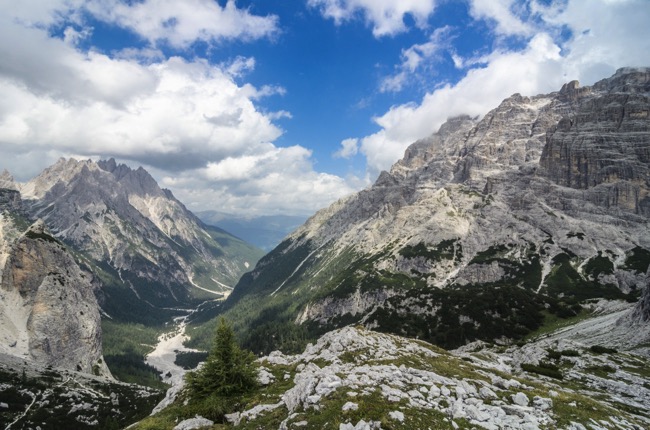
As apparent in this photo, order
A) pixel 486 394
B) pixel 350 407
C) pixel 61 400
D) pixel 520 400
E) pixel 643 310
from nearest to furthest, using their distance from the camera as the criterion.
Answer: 1. pixel 350 407
2. pixel 520 400
3. pixel 486 394
4. pixel 643 310
5. pixel 61 400

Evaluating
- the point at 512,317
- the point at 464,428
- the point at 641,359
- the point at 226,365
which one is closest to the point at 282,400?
the point at 226,365

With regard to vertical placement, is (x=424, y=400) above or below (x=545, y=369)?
above

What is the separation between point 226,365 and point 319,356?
16123 mm

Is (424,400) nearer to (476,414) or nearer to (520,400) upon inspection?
(476,414)

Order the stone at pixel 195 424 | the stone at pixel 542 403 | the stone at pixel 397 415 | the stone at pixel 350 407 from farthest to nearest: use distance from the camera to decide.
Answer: the stone at pixel 195 424 → the stone at pixel 542 403 → the stone at pixel 350 407 → the stone at pixel 397 415

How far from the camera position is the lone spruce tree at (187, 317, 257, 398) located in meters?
42.2

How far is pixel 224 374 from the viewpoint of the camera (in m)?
42.8

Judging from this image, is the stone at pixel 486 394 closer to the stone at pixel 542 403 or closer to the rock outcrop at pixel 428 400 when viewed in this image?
the rock outcrop at pixel 428 400

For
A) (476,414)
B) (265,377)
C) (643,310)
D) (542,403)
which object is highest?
(643,310)

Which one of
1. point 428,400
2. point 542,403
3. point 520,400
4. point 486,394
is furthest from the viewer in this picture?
point 486,394

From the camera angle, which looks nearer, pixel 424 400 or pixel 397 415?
pixel 397 415

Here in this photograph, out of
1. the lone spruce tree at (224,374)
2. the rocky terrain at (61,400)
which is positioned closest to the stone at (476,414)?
the lone spruce tree at (224,374)

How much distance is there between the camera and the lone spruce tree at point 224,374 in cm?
4216

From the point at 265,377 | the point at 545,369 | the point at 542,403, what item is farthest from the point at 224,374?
the point at 545,369
